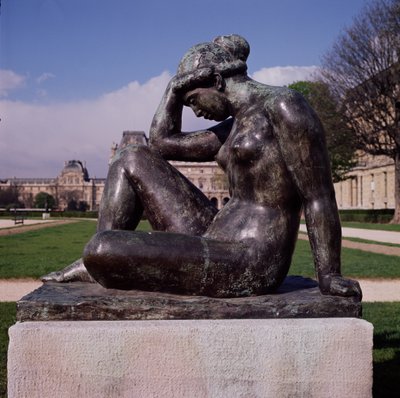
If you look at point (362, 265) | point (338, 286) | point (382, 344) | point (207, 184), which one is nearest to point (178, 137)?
Result: point (338, 286)

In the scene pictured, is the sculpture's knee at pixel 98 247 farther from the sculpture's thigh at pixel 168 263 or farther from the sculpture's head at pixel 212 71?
the sculpture's head at pixel 212 71

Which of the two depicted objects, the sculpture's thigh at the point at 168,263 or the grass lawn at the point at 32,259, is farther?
the grass lawn at the point at 32,259

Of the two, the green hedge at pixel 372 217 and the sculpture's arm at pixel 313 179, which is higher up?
the sculpture's arm at pixel 313 179

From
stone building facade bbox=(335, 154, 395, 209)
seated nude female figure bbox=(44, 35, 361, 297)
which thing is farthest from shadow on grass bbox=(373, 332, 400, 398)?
stone building facade bbox=(335, 154, 395, 209)

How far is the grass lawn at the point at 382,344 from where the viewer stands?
4035 mm

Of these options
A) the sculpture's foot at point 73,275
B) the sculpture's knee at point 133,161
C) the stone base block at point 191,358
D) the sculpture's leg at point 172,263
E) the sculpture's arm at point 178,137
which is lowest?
the stone base block at point 191,358

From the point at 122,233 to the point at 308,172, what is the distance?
3.06 feet

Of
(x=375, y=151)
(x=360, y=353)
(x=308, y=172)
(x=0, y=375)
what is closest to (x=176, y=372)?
(x=360, y=353)

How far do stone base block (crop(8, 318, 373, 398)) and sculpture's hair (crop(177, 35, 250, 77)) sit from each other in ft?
4.35

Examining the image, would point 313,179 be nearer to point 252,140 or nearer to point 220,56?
point 252,140

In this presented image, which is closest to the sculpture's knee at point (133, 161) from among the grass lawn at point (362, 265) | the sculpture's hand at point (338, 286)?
the sculpture's hand at point (338, 286)

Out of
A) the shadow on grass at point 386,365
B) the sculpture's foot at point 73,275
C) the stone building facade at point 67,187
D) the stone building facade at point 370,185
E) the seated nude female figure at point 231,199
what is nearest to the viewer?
the seated nude female figure at point 231,199

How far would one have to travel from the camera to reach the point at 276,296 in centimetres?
266

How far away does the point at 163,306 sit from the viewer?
245cm
